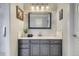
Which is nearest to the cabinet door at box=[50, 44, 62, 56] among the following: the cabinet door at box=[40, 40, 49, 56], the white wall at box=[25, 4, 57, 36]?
the cabinet door at box=[40, 40, 49, 56]

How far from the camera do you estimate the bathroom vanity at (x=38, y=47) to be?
3.36 m

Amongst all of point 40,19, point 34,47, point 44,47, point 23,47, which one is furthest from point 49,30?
point 23,47

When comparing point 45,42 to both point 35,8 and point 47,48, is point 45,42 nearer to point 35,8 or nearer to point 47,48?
point 47,48

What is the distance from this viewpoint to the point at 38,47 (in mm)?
3396

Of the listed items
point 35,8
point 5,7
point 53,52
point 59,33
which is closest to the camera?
point 5,7

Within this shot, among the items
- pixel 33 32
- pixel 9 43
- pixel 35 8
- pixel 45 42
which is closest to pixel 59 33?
pixel 45 42

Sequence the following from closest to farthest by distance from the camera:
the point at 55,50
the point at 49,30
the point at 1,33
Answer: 1. the point at 1,33
2. the point at 55,50
3. the point at 49,30

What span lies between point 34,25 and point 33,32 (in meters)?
0.21

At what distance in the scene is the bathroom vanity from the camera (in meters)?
3.36

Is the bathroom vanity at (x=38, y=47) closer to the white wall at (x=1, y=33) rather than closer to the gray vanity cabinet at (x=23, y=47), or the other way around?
the gray vanity cabinet at (x=23, y=47)

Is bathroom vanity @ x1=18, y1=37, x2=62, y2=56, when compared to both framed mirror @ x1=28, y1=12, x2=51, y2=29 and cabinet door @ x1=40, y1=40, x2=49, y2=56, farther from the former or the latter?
framed mirror @ x1=28, y1=12, x2=51, y2=29

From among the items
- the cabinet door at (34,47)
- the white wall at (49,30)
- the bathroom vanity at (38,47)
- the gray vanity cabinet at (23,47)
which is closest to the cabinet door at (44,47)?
the bathroom vanity at (38,47)

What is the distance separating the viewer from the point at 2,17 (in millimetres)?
2615

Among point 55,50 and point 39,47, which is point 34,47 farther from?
point 55,50
